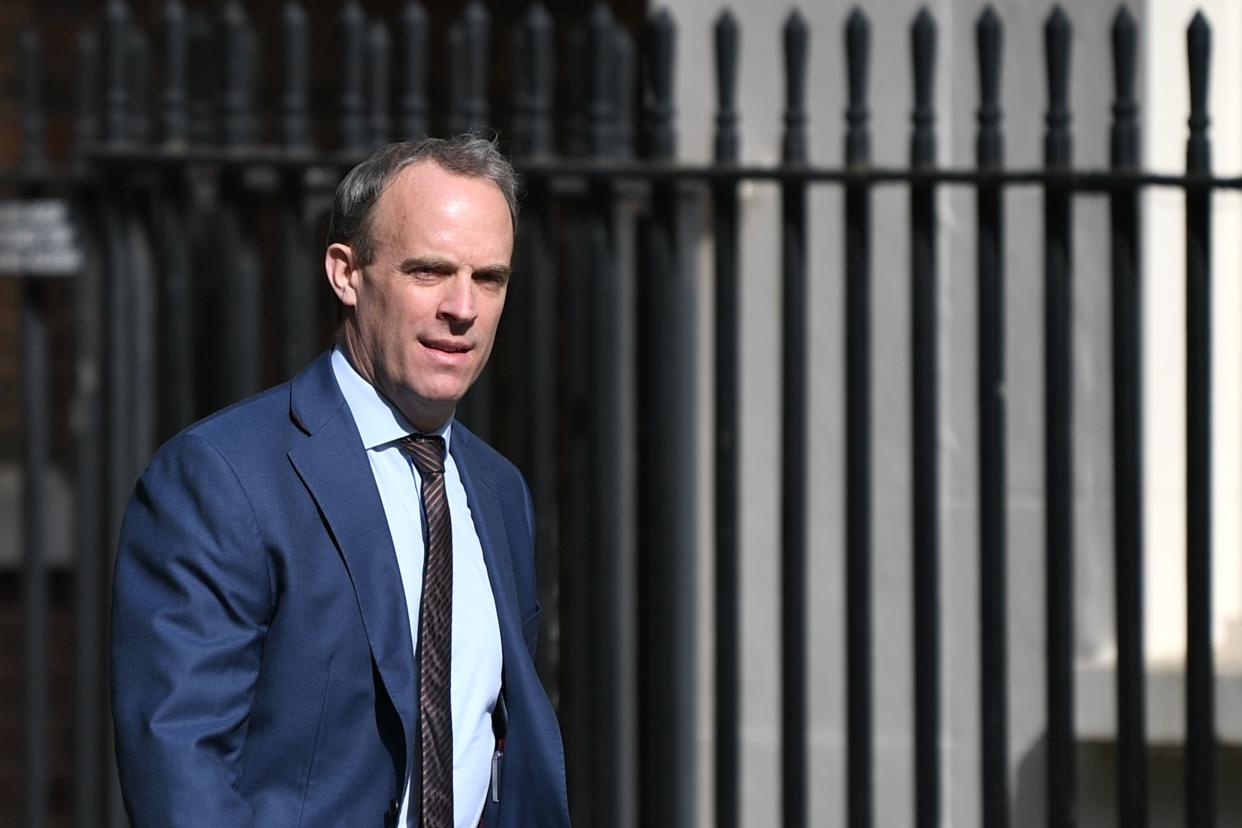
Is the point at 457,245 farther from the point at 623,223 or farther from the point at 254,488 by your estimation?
the point at 623,223

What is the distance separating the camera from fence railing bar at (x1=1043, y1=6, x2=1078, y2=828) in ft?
12.8

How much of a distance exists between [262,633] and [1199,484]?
7.82ft

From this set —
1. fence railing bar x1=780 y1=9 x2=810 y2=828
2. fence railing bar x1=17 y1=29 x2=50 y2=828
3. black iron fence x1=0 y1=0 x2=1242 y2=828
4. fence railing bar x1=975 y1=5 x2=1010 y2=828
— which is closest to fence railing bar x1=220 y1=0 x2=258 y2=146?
black iron fence x1=0 y1=0 x2=1242 y2=828

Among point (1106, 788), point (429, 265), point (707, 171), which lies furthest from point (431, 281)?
point (1106, 788)

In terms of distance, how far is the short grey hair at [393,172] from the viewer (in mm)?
2219

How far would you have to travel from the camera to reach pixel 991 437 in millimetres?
3924

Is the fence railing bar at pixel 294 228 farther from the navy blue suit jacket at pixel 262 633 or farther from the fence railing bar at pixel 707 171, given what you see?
the navy blue suit jacket at pixel 262 633

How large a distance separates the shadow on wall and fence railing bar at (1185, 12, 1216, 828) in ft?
1.52

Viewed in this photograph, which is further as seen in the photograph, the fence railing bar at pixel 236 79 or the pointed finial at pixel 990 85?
the fence railing bar at pixel 236 79

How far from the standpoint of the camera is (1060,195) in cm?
390

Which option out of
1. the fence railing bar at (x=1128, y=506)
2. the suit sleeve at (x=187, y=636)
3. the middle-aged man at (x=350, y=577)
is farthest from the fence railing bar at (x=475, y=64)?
the suit sleeve at (x=187, y=636)

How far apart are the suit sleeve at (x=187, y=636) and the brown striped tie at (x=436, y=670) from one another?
0.19 meters

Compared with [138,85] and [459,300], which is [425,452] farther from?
[138,85]

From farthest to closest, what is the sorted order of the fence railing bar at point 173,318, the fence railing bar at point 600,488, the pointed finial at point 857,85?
the fence railing bar at point 173,318
the fence railing bar at point 600,488
the pointed finial at point 857,85
